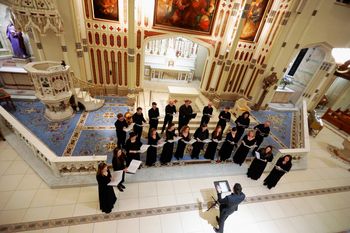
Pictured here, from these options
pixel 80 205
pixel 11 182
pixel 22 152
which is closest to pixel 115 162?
pixel 80 205

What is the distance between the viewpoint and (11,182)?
4.79 m

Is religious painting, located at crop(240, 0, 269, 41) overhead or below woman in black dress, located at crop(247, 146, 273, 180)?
overhead

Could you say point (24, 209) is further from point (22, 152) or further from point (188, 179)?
point (188, 179)

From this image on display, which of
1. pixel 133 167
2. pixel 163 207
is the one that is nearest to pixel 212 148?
pixel 163 207

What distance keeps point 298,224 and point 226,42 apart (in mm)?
8036

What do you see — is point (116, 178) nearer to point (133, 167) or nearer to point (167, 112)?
point (133, 167)

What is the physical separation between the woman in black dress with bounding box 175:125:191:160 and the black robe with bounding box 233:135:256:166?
1.93m

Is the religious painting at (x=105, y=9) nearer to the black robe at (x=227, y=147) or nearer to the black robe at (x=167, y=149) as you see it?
the black robe at (x=167, y=149)

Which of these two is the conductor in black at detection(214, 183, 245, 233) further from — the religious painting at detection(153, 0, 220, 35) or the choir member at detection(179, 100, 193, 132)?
the religious painting at detection(153, 0, 220, 35)

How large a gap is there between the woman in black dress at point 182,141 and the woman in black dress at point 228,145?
1.39 metres

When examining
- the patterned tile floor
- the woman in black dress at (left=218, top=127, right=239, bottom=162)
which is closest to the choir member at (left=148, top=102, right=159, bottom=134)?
the patterned tile floor

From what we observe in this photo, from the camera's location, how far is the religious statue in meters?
9.30

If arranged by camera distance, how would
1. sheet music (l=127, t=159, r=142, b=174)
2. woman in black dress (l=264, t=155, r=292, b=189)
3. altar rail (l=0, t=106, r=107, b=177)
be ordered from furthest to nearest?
woman in black dress (l=264, t=155, r=292, b=189), altar rail (l=0, t=106, r=107, b=177), sheet music (l=127, t=159, r=142, b=174)

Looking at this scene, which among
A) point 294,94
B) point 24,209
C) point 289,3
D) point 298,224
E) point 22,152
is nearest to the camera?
point 24,209
